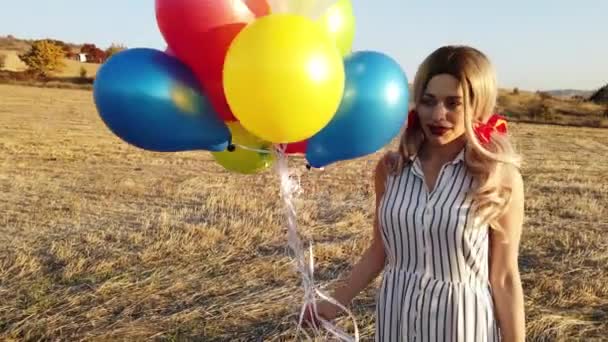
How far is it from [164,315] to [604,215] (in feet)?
16.3

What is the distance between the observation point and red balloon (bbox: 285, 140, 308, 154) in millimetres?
2494

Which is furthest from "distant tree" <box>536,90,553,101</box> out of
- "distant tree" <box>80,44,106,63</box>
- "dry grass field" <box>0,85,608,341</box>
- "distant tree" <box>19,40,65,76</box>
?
"distant tree" <box>80,44,106,63</box>

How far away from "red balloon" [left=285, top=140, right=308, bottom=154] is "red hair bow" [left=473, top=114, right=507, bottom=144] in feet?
2.48

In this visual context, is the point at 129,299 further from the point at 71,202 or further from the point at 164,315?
the point at 71,202

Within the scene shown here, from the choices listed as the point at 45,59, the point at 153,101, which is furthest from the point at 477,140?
the point at 45,59

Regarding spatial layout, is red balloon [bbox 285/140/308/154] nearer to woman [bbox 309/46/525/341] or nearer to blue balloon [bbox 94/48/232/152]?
blue balloon [bbox 94/48/232/152]

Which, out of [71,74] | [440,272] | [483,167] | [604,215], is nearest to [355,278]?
[440,272]

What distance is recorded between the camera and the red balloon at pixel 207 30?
2.17 metres

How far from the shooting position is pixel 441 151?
6.54 feet

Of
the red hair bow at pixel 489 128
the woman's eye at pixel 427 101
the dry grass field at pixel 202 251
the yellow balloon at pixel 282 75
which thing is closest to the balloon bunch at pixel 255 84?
the yellow balloon at pixel 282 75

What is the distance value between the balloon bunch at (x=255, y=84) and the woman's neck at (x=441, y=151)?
0.27 m

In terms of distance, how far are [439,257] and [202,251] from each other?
342cm

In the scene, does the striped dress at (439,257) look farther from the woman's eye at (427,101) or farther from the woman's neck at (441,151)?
the woman's eye at (427,101)

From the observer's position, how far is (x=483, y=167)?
6.03ft
